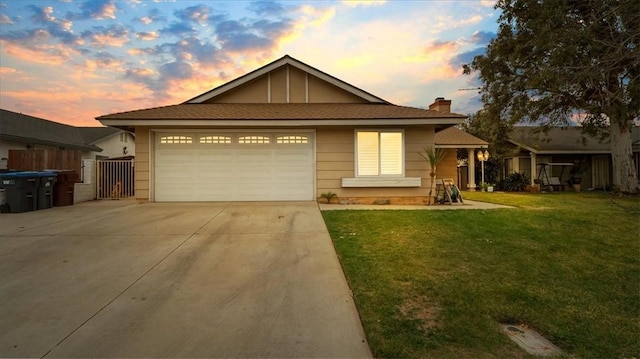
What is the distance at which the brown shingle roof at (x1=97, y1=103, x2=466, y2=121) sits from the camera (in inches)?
411

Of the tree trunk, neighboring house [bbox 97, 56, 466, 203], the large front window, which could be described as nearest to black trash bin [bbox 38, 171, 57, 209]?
neighboring house [bbox 97, 56, 466, 203]

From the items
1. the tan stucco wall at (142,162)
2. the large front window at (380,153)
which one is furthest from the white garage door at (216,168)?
the large front window at (380,153)

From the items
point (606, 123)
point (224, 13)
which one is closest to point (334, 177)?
point (224, 13)

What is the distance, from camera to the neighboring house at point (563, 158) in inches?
802

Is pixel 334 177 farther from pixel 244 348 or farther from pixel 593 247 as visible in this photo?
pixel 244 348

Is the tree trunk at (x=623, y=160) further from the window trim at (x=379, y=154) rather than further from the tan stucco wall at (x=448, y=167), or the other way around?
the window trim at (x=379, y=154)

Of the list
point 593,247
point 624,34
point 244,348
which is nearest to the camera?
point 244,348

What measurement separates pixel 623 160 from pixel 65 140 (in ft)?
103

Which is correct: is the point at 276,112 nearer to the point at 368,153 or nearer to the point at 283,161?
the point at 283,161

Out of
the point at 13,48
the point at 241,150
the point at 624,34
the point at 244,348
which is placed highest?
the point at 13,48

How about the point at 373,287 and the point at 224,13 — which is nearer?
the point at 373,287

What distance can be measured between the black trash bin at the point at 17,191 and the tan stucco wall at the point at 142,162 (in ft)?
8.90

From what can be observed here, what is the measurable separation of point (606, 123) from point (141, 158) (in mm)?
21499

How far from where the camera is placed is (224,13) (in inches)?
472
